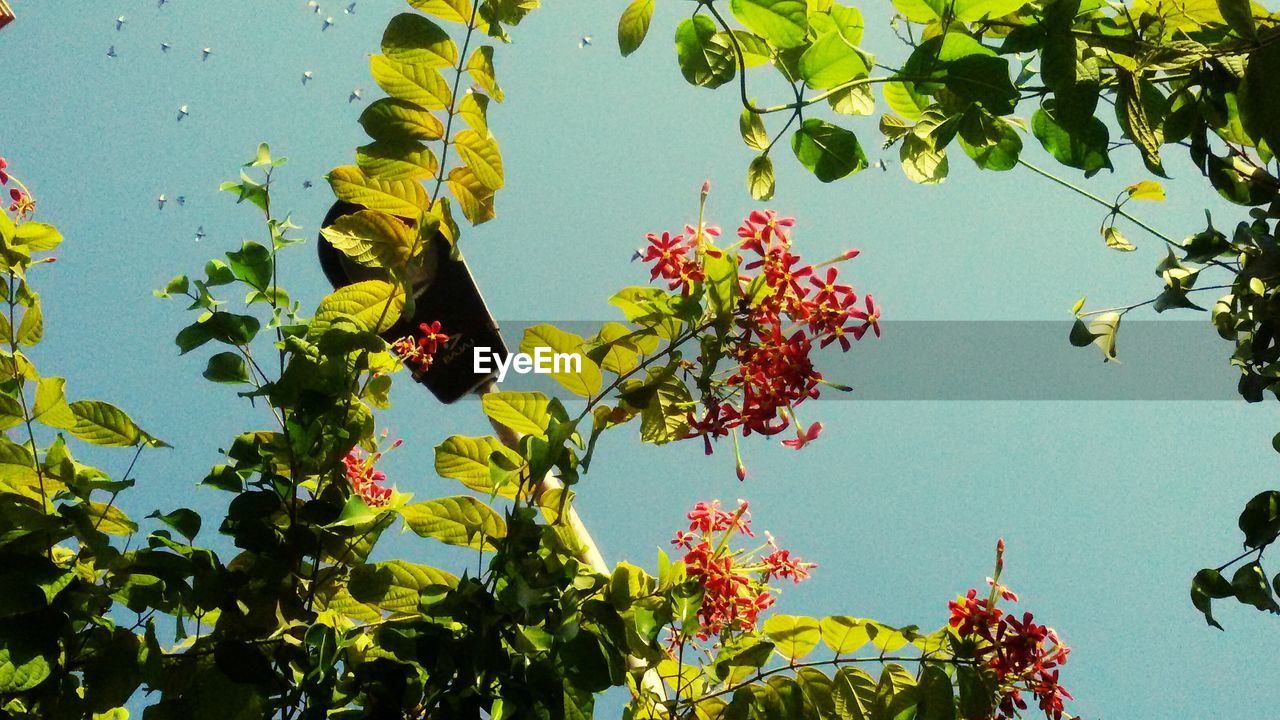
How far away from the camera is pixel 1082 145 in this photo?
0.90 metres

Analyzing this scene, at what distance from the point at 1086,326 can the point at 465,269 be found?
38.8 inches

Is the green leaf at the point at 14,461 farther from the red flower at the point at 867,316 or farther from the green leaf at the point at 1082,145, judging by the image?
the green leaf at the point at 1082,145

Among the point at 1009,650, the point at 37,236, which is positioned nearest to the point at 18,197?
the point at 37,236

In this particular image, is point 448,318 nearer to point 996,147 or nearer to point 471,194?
point 471,194

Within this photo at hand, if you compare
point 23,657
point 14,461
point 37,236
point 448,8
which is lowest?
point 23,657

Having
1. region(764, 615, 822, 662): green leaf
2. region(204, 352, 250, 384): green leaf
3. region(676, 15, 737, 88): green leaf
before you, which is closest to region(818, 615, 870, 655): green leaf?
region(764, 615, 822, 662): green leaf

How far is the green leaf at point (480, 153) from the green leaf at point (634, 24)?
21 centimetres

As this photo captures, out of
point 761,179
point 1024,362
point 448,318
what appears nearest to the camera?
point 761,179

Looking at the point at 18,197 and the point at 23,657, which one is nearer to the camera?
the point at 23,657

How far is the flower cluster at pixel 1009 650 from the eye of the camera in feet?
3.75

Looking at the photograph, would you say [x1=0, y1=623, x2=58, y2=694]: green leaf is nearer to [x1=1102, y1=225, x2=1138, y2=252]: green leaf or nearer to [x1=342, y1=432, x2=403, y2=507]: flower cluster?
[x1=342, y1=432, x2=403, y2=507]: flower cluster

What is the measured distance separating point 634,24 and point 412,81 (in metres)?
0.29

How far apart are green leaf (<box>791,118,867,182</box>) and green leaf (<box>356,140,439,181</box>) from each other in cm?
46

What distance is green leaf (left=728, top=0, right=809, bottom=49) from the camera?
943 mm
